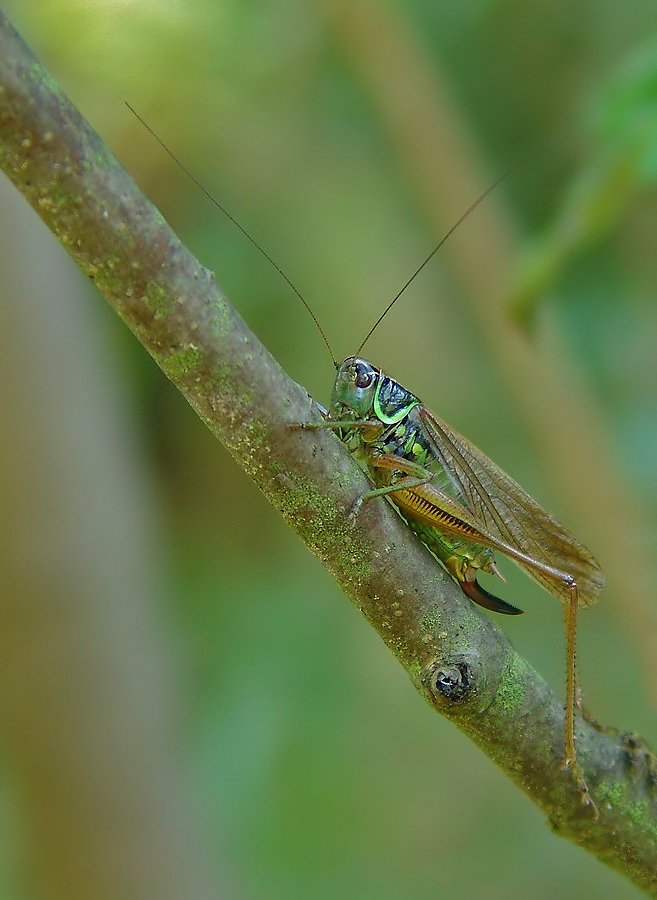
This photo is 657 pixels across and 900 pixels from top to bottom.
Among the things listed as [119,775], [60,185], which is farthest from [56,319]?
[60,185]

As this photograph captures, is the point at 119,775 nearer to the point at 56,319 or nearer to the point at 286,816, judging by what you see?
the point at 56,319

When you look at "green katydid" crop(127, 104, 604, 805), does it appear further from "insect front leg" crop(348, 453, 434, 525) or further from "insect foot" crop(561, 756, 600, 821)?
"insect foot" crop(561, 756, 600, 821)

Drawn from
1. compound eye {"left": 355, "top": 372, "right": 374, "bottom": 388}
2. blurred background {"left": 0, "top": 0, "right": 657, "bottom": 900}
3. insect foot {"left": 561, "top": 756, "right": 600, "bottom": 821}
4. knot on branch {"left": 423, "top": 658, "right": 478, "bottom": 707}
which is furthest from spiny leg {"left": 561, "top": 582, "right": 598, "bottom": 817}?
blurred background {"left": 0, "top": 0, "right": 657, "bottom": 900}

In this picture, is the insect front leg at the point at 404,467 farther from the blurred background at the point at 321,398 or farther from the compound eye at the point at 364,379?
the blurred background at the point at 321,398

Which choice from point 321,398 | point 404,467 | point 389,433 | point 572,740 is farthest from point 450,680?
point 321,398

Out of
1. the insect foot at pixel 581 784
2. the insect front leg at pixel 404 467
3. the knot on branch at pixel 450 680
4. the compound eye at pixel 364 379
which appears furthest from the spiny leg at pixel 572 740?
the compound eye at pixel 364 379

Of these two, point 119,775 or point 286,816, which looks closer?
point 119,775
